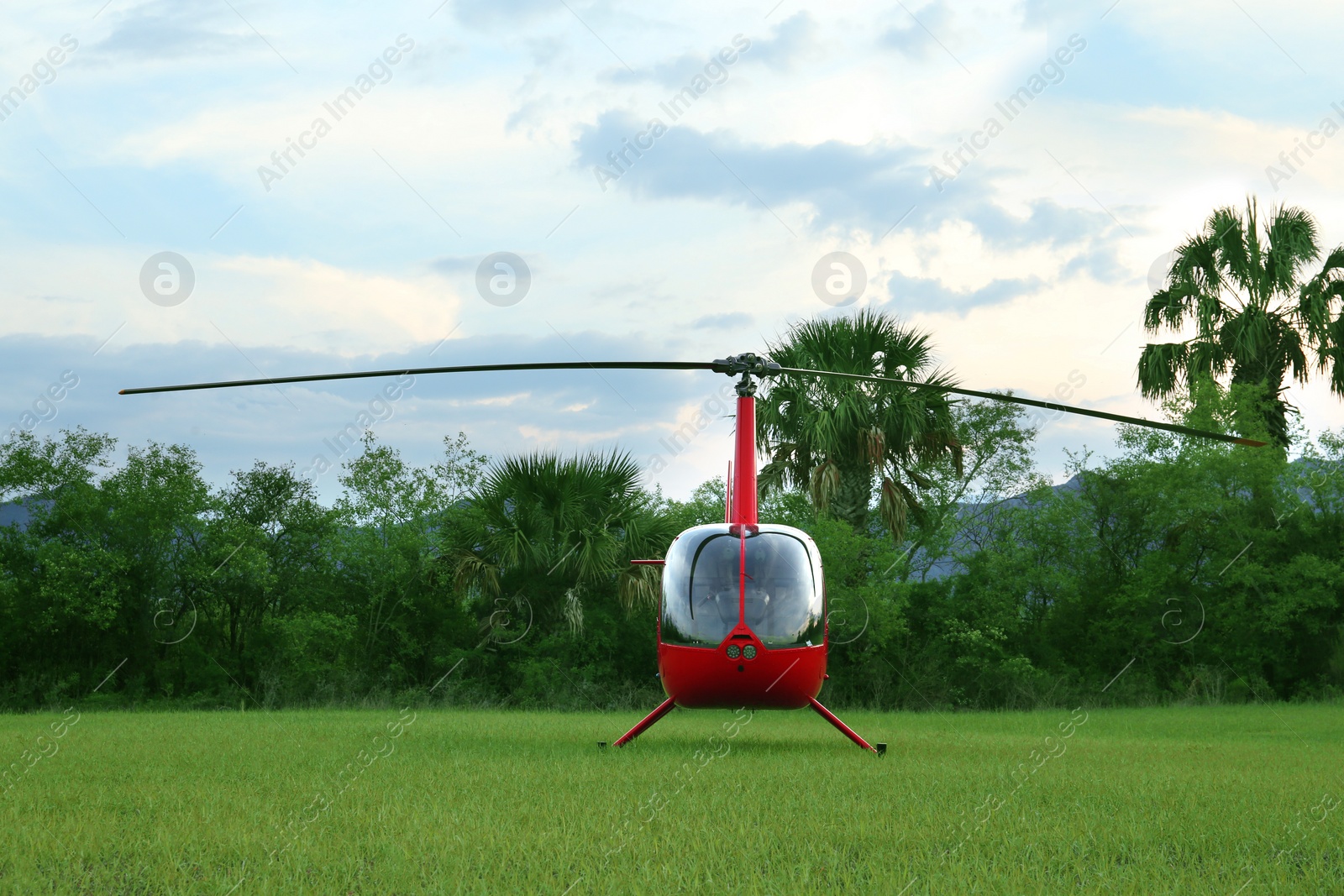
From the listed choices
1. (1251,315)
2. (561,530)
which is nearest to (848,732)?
(561,530)

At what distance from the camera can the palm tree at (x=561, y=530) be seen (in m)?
18.2

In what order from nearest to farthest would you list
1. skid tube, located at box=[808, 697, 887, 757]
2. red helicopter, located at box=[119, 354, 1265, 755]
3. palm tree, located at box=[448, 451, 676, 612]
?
red helicopter, located at box=[119, 354, 1265, 755], skid tube, located at box=[808, 697, 887, 757], palm tree, located at box=[448, 451, 676, 612]

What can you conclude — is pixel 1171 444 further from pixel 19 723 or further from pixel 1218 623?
pixel 19 723

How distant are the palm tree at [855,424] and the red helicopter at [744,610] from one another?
10.9 metres

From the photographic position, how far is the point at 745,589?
8836mm

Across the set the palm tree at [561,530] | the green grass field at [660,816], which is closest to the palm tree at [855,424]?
the palm tree at [561,530]

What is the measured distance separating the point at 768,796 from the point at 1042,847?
2.09m

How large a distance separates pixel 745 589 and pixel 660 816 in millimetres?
2651

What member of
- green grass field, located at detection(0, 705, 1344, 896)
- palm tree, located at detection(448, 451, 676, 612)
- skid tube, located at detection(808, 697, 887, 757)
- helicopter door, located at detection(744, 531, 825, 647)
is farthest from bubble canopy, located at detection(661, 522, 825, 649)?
palm tree, located at detection(448, 451, 676, 612)

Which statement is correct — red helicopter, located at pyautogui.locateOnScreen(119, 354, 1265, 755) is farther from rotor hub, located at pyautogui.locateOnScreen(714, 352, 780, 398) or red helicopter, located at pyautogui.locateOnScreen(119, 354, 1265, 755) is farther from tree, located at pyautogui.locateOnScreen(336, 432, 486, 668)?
tree, located at pyautogui.locateOnScreen(336, 432, 486, 668)

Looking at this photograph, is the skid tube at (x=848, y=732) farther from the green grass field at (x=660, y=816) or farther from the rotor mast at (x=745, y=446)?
the rotor mast at (x=745, y=446)

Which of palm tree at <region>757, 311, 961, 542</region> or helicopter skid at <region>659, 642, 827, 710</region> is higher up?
palm tree at <region>757, 311, 961, 542</region>

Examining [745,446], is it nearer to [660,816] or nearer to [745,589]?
[745,589]

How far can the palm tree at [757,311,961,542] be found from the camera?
65.8 feet
